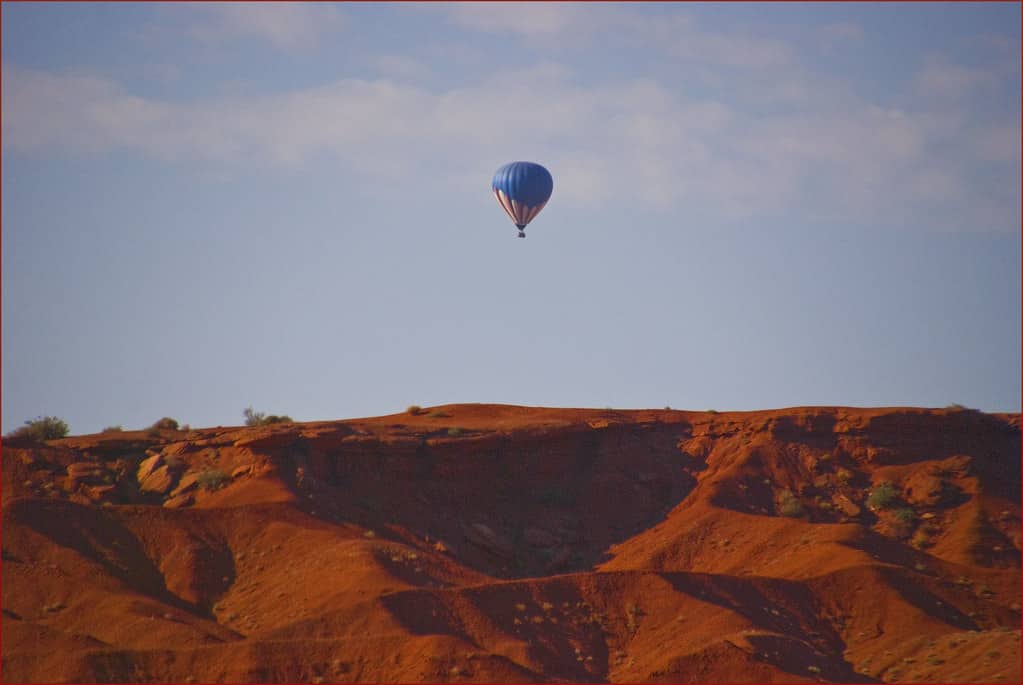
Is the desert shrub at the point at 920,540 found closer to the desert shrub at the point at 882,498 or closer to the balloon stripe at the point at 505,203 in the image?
the desert shrub at the point at 882,498

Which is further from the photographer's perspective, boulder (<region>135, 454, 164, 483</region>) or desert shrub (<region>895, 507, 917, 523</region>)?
desert shrub (<region>895, 507, 917, 523</region>)

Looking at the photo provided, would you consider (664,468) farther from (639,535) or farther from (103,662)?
(103,662)

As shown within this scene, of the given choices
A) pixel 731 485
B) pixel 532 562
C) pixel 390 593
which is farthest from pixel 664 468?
pixel 390 593

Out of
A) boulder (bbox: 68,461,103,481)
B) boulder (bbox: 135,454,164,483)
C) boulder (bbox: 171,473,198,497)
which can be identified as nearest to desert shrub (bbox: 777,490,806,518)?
boulder (bbox: 171,473,198,497)

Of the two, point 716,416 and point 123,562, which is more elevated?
point 716,416

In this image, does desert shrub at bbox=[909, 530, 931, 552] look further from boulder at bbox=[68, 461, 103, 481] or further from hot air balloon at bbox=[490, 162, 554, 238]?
boulder at bbox=[68, 461, 103, 481]
